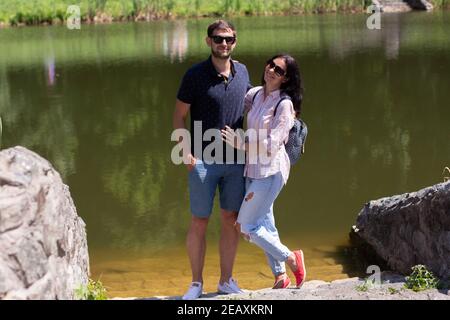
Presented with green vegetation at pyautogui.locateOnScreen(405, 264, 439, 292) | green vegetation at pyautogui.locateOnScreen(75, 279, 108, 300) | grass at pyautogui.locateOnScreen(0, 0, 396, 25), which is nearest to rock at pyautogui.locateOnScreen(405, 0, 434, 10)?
grass at pyautogui.locateOnScreen(0, 0, 396, 25)

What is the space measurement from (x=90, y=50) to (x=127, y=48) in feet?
3.75

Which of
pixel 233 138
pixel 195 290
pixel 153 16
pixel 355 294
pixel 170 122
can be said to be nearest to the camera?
pixel 355 294

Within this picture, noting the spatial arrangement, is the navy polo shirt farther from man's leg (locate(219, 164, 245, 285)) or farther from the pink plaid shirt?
man's leg (locate(219, 164, 245, 285))

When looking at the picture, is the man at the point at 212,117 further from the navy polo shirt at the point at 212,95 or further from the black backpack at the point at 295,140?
the black backpack at the point at 295,140

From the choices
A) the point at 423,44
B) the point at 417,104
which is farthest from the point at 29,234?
the point at 423,44

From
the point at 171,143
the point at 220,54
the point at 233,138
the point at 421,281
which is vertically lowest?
the point at 171,143

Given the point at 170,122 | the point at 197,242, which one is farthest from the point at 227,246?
the point at 170,122

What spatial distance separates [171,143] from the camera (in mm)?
10961

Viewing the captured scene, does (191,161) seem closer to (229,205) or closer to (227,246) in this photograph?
(229,205)

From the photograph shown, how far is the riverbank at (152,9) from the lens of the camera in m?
32.0

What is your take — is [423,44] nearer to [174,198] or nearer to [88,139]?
[88,139]

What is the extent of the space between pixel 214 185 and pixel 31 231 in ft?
4.98

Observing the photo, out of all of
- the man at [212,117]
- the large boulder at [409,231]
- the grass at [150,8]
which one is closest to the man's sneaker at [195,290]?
the man at [212,117]
